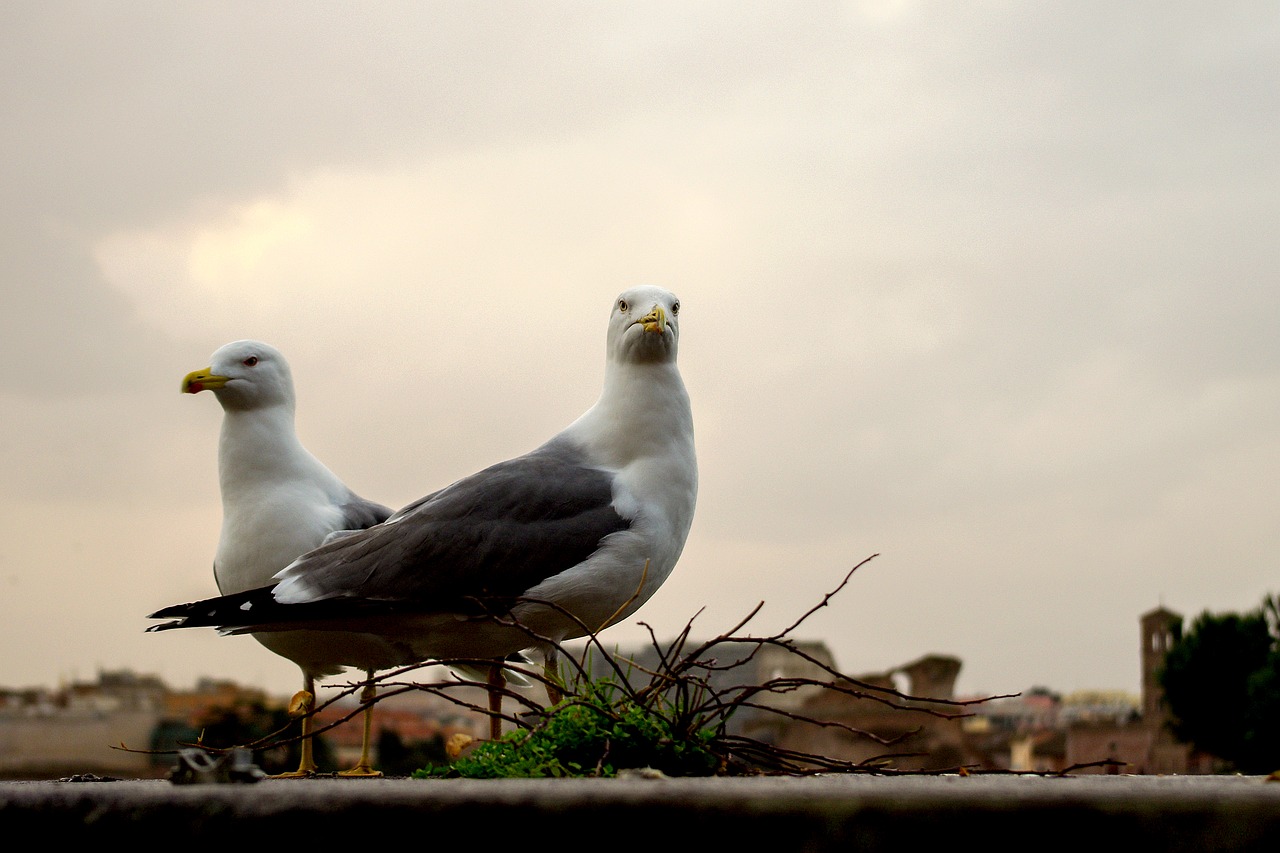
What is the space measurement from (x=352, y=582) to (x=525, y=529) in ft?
1.69

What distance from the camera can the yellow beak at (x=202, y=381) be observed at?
4879 millimetres

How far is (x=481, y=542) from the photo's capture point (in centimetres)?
406

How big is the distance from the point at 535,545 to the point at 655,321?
755 millimetres

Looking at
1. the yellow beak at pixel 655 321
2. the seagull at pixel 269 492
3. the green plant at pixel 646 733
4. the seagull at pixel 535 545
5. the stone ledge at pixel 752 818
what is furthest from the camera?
the seagull at pixel 269 492

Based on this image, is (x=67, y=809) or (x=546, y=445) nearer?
(x=67, y=809)

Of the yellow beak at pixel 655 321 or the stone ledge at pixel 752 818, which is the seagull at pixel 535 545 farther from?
the stone ledge at pixel 752 818

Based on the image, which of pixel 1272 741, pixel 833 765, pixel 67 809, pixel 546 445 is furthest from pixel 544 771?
pixel 1272 741

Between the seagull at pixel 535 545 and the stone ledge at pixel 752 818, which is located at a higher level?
the seagull at pixel 535 545

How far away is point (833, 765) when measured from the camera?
3.13m

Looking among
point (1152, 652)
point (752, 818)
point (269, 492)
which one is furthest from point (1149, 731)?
point (752, 818)

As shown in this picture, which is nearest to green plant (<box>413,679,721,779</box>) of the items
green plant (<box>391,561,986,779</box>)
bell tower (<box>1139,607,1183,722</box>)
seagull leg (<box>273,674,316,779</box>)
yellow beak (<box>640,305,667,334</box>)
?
green plant (<box>391,561,986,779</box>)

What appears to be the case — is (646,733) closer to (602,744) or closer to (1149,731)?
(602,744)

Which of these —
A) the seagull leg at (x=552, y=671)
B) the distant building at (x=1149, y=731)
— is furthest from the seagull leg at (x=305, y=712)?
the distant building at (x=1149, y=731)

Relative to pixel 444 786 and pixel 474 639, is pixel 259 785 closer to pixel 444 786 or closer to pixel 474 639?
pixel 444 786
